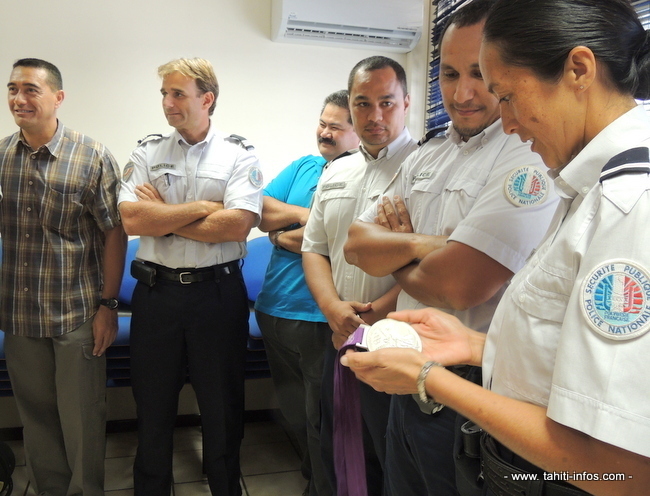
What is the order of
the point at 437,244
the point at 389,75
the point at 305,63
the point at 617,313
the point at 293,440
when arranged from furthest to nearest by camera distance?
1. the point at 305,63
2. the point at 293,440
3. the point at 389,75
4. the point at 437,244
5. the point at 617,313

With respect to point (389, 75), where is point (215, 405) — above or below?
below

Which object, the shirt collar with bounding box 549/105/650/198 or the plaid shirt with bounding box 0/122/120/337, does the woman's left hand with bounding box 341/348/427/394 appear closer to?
the shirt collar with bounding box 549/105/650/198

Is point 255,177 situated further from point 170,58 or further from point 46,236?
point 170,58

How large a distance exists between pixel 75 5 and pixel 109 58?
38 cm

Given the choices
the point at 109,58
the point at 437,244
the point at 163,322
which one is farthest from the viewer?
the point at 109,58

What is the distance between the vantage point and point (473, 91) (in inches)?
59.1

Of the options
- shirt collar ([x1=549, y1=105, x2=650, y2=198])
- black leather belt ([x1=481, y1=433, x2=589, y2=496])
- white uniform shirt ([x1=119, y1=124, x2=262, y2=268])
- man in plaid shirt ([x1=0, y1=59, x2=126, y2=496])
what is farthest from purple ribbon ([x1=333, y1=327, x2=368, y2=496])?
man in plaid shirt ([x1=0, y1=59, x2=126, y2=496])

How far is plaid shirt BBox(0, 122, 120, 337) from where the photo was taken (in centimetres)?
240

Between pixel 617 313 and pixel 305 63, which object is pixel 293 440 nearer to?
pixel 305 63

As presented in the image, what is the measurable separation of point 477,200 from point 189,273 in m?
1.42

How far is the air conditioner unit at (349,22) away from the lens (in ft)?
11.3

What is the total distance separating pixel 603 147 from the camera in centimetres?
85

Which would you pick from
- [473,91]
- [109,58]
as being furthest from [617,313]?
[109,58]

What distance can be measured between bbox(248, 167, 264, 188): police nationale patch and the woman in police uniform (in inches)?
59.7
